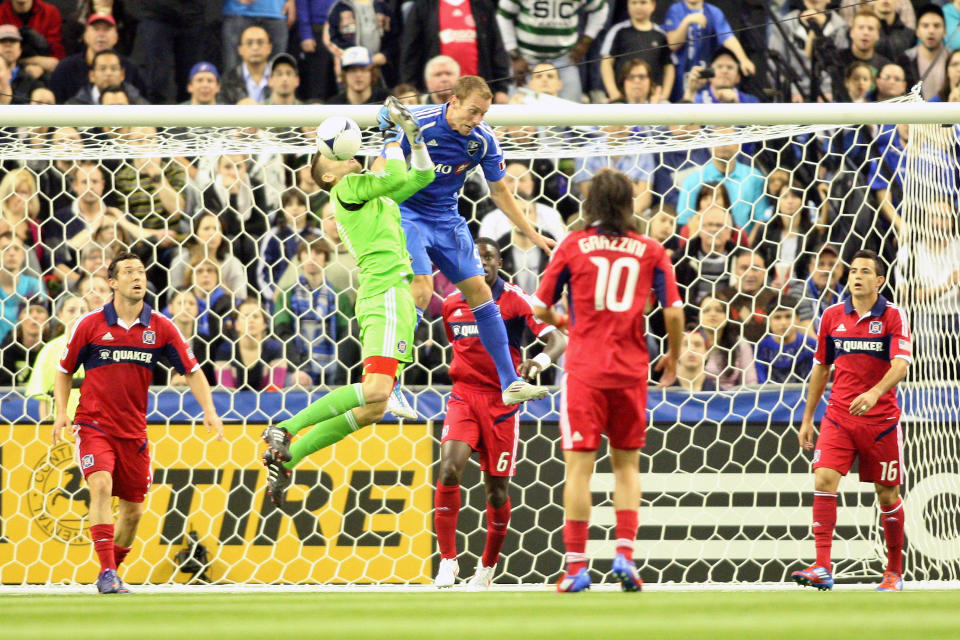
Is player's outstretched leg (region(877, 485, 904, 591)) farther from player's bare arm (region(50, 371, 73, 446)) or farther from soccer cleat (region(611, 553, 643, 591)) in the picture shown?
player's bare arm (region(50, 371, 73, 446))

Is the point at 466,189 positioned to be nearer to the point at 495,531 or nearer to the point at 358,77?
the point at 358,77

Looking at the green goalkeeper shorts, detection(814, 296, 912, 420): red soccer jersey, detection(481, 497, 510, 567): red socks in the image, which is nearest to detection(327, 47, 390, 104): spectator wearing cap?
detection(481, 497, 510, 567): red socks

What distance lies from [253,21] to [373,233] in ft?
19.0

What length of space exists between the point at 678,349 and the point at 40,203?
6.04 metres

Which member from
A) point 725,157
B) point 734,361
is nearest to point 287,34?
point 725,157

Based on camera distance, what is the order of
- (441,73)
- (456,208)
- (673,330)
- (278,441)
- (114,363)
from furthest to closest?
(441,73)
(114,363)
(456,208)
(278,441)
(673,330)

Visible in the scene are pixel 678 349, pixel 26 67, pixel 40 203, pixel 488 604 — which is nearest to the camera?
pixel 488 604

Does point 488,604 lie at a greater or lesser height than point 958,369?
lesser

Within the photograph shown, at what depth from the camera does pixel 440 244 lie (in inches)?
273

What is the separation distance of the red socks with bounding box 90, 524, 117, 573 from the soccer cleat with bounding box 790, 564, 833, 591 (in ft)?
12.9

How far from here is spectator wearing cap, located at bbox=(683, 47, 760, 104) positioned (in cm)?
1130

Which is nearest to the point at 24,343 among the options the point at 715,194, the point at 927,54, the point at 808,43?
the point at 715,194

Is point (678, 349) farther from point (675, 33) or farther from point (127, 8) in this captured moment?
point (127, 8)

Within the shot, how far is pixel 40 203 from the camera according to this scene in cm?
970
